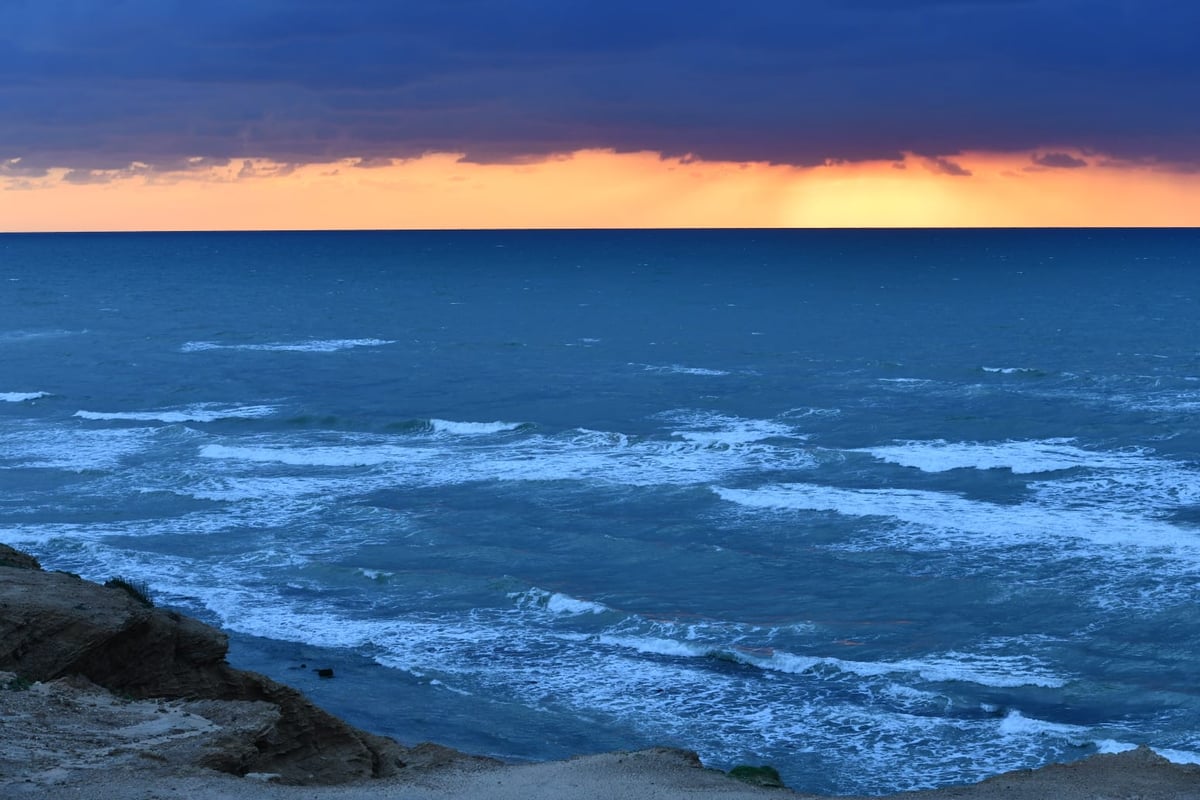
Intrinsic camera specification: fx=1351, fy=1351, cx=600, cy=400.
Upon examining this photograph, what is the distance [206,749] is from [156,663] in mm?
3865

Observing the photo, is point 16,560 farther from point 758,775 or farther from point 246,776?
point 758,775

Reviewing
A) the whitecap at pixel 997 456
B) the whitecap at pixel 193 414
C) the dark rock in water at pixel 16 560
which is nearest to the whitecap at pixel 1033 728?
the dark rock in water at pixel 16 560

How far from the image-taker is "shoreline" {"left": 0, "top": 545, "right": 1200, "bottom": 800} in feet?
45.2

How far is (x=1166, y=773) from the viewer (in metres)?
15.3

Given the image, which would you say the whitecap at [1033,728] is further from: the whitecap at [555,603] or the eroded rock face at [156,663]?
the eroded rock face at [156,663]

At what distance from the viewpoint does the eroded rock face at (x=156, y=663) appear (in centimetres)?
1622

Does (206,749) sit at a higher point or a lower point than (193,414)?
higher

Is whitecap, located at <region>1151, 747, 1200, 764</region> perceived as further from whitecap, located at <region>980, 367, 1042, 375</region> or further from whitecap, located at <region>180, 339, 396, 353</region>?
whitecap, located at <region>180, 339, 396, 353</region>

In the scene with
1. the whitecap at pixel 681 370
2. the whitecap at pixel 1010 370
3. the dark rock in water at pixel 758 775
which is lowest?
the dark rock in water at pixel 758 775

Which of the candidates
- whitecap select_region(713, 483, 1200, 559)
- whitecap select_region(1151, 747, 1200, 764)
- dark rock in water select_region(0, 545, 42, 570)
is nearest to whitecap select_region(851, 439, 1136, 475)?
whitecap select_region(713, 483, 1200, 559)

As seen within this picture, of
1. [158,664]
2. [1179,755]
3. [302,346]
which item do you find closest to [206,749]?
[158,664]

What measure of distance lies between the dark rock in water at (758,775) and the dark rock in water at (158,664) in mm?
3613

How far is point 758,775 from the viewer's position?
17.3m

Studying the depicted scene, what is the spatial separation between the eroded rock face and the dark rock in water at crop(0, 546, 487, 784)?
13 millimetres
